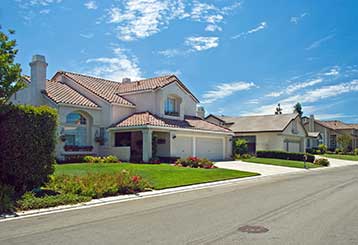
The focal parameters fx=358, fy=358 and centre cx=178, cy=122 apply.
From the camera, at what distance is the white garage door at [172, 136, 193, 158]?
29175mm

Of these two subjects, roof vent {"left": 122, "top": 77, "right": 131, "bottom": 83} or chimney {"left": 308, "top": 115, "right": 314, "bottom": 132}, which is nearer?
roof vent {"left": 122, "top": 77, "right": 131, "bottom": 83}

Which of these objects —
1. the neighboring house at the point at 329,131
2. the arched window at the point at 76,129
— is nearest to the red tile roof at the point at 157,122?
the arched window at the point at 76,129

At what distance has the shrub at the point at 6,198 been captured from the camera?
32.3 feet

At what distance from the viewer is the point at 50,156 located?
507 inches

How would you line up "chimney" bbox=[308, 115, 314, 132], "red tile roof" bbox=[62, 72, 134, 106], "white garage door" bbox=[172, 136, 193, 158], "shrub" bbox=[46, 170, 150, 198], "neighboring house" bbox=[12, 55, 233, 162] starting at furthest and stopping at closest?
"chimney" bbox=[308, 115, 314, 132], "red tile roof" bbox=[62, 72, 134, 106], "white garage door" bbox=[172, 136, 193, 158], "neighboring house" bbox=[12, 55, 233, 162], "shrub" bbox=[46, 170, 150, 198]

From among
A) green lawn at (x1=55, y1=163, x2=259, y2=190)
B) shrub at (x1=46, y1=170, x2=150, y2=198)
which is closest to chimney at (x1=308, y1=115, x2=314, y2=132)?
green lawn at (x1=55, y1=163, x2=259, y2=190)

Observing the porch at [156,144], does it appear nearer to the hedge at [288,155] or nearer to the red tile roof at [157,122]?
the red tile roof at [157,122]

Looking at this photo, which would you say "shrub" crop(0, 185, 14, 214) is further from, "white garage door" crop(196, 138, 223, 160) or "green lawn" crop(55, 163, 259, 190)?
"white garage door" crop(196, 138, 223, 160)

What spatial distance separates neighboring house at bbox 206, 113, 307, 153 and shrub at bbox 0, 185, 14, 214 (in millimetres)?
36794

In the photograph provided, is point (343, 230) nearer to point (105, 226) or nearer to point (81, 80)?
point (105, 226)

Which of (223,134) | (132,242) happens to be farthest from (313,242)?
(223,134)

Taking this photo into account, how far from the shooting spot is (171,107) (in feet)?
108

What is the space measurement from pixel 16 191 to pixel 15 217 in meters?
2.95

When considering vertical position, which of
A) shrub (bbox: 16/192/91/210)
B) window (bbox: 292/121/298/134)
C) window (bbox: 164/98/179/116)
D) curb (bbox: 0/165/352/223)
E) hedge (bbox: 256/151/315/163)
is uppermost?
window (bbox: 164/98/179/116)
